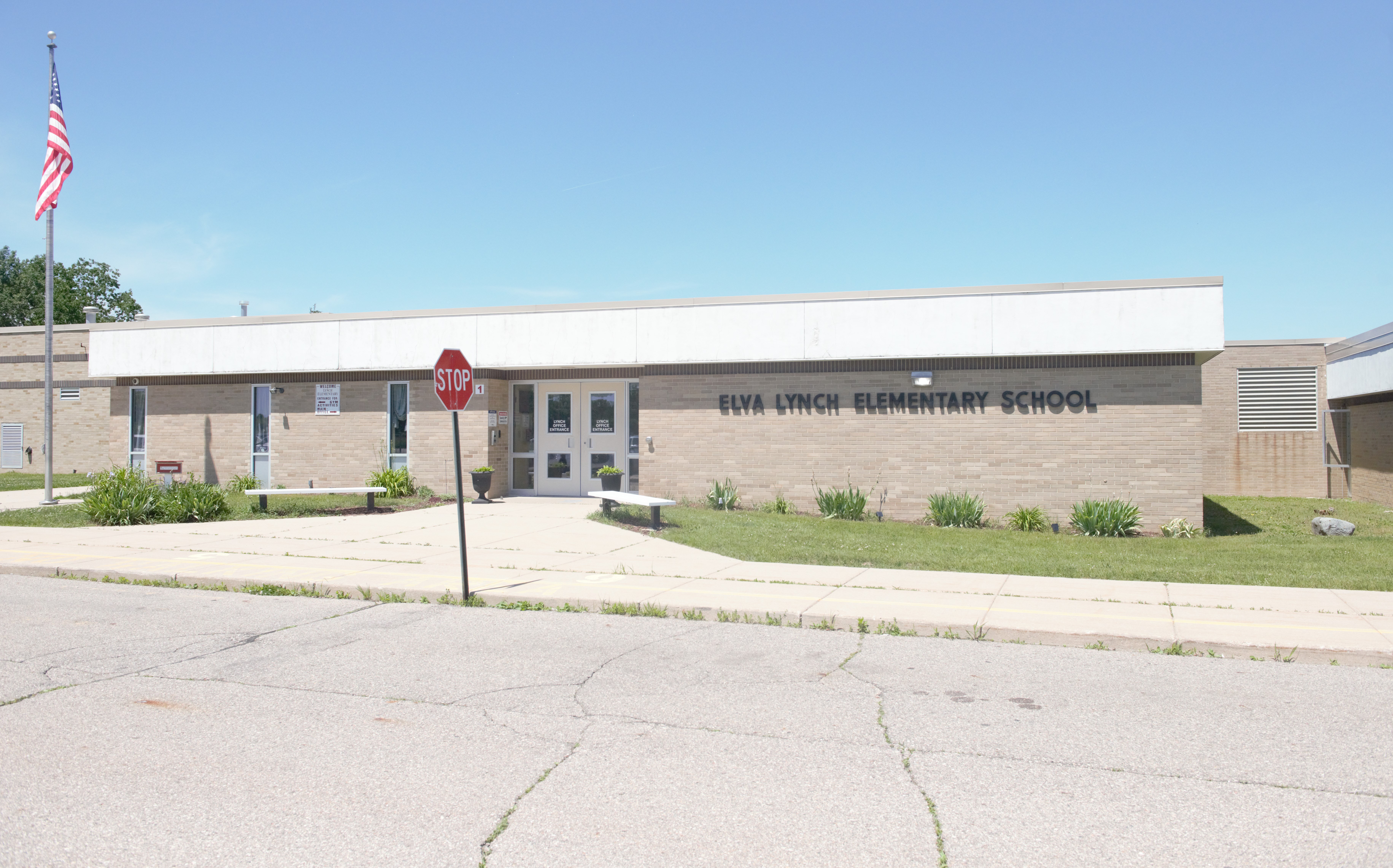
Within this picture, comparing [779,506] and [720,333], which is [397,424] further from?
[779,506]

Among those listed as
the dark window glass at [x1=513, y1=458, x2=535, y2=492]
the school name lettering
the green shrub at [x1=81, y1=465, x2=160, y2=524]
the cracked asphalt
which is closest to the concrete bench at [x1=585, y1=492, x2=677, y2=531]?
the school name lettering

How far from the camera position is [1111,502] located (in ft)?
55.2

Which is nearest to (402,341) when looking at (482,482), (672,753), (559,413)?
(559,413)

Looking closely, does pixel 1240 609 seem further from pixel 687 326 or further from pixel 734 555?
pixel 687 326

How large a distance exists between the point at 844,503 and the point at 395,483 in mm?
9548

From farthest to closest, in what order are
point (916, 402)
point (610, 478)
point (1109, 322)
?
point (610, 478), point (916, 402), point (1109, 322)

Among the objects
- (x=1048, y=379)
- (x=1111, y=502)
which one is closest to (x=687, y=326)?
(x=1048, y=379)

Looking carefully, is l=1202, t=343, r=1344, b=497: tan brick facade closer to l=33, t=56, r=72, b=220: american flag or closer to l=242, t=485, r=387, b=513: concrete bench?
l=242, t=485, r=387, b=513: concrete bench

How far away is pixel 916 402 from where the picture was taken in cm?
1819

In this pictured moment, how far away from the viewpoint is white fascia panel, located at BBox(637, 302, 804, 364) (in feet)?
61.0

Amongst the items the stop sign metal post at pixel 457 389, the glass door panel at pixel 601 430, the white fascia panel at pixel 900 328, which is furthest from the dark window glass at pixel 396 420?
the stop sign metal post at pixel 457 389

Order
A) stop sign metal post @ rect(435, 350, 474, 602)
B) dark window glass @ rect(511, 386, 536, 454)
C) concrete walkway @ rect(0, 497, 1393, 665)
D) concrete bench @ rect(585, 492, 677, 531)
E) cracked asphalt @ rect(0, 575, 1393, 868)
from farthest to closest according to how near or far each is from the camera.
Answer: dark window glass @ rect(511, 386, 536, 454)
concrete bench @ rect(585, 492, 677, 531)
stop sign metal post @ rect(435, 350, 474, 602)
concrete walkway @ rect(0, 497, 1393, 665)
cracked asphalt @ rect(0, 575, 1393, 868)

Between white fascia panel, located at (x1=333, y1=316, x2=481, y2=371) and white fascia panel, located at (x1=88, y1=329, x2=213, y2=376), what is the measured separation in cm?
362

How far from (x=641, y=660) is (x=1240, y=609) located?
5833 millimetres
